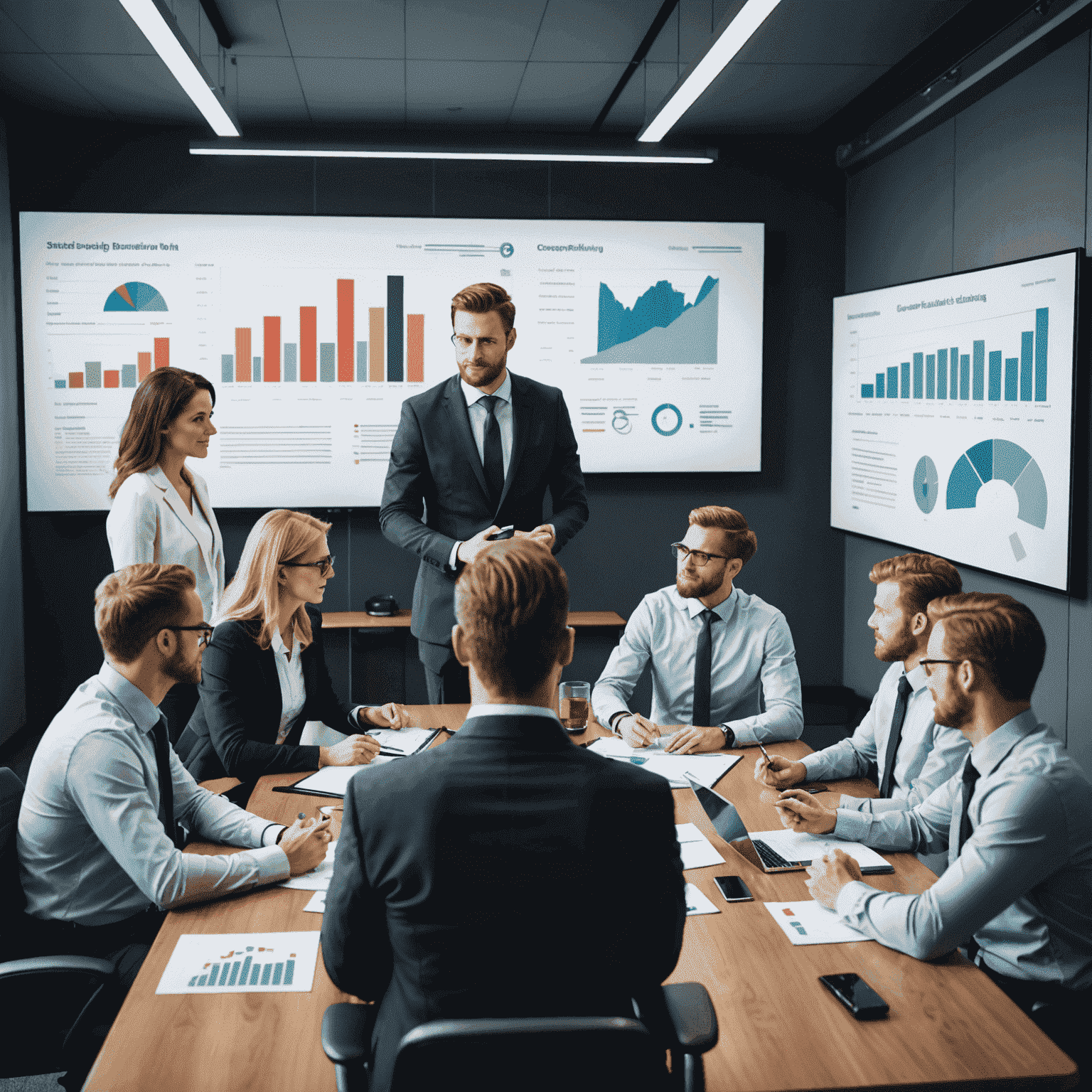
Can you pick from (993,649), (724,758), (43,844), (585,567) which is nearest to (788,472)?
(585,567)

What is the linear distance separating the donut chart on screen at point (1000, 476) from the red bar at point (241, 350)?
11.0 feet

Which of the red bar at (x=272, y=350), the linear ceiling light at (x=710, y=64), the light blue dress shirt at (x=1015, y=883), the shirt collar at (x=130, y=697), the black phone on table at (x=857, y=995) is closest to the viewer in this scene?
the black phone on table at (x=857, y=995)

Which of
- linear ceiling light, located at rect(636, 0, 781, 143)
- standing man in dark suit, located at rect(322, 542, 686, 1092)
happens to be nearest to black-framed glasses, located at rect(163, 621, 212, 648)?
standing man in dark suit, located at rect(322, 542, 686, 1092)

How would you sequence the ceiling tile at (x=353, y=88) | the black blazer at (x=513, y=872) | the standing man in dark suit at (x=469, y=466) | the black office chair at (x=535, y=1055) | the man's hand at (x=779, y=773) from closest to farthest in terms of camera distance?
the black office chair at (x=535, y=1055) → the black blazer at (x=513, y=872) → the man's hand at (x=779, y=773) → the standing man in dark suit at (x=469, y=466) → the ceiling tile at (x=353, y=88)

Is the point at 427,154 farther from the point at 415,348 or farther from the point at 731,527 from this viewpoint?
the point at 731,527

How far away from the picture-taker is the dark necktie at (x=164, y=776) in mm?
1925

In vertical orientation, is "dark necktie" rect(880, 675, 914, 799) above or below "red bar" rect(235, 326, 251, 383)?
below

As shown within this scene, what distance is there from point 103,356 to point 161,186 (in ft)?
2.92

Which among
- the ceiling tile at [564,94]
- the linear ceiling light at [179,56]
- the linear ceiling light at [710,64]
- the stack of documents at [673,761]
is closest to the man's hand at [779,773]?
the stack of documents at [673,761]

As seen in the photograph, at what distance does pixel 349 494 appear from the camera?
515cm

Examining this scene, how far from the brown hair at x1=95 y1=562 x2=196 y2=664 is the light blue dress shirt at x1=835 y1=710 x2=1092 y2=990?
4.31ft

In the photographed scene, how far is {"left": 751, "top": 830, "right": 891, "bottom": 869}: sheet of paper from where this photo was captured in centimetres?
183

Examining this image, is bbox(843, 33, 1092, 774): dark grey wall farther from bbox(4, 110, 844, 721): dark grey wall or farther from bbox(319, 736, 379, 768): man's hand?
bbox(319, 736, 379, 768): man's hand

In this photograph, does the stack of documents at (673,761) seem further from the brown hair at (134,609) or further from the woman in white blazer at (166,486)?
the woman in white blazer at (166,486)
